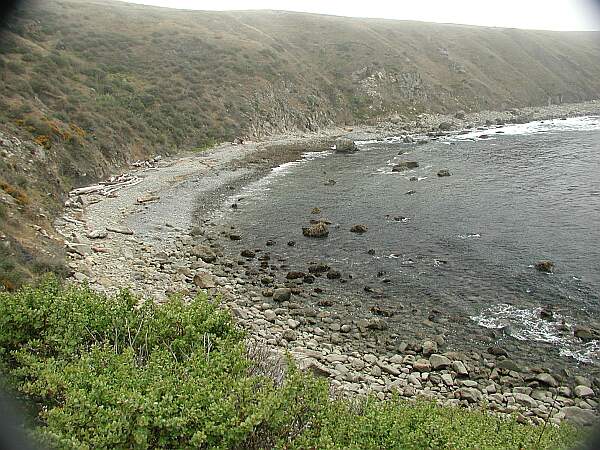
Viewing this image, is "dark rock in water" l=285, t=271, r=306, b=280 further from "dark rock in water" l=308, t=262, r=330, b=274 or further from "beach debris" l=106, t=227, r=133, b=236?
"beach debris" l=106, t=227, r=133, b=236

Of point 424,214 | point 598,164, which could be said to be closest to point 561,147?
point 598,164

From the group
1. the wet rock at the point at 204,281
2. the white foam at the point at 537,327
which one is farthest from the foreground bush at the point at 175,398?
the wet rock at the point at 204,281

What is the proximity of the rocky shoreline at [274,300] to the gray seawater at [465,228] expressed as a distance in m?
1.82

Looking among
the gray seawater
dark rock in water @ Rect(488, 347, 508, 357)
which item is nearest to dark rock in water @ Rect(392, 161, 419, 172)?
the gray seawater

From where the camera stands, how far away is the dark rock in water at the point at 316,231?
2633 centimetres

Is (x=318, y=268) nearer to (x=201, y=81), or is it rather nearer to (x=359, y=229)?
(x=359, y=229)

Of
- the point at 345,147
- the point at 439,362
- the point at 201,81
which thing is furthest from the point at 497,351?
the point at 201,81

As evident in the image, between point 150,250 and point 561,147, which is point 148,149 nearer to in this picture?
point 150,250

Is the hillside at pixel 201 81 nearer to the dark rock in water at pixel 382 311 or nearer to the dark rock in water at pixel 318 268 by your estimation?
the dark rock in water at pixel 318 268

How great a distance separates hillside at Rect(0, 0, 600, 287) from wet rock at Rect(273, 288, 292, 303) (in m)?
8.90

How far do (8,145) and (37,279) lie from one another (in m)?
14.5

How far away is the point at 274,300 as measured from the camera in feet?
63.1

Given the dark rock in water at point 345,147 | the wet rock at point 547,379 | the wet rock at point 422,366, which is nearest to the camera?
the wet rock at point 547,379

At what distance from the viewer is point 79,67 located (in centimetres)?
4616
